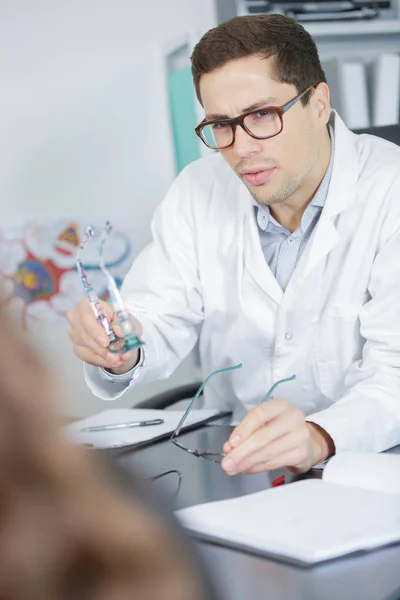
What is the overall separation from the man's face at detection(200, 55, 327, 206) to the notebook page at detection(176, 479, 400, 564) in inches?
A: 29.8

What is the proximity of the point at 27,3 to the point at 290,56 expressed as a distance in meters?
1.32

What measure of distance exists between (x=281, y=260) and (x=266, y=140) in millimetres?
260

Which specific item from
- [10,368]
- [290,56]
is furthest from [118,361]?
[10,368]

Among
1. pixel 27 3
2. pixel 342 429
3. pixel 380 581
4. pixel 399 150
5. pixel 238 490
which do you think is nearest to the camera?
pixel 380 581

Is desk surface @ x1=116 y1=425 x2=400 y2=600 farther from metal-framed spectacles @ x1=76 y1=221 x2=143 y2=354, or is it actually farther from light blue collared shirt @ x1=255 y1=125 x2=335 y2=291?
light blue collared shirt @ x1=255 y1=125 x2=335 y2=291

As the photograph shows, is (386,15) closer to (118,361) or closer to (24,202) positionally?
(24,202)

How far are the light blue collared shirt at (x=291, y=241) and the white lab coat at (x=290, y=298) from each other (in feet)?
0.12

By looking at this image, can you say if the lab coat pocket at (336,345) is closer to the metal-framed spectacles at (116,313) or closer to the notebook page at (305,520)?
the metal-framed spectacles at (116,313)

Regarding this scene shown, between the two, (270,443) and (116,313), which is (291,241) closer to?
(116,313)

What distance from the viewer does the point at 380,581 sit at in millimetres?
777

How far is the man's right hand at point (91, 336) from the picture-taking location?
138 centimetres

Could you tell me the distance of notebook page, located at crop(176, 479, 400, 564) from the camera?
0.84 metres

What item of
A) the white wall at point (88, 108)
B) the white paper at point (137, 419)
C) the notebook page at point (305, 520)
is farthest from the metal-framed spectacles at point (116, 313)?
the white wall at point (88, 108)

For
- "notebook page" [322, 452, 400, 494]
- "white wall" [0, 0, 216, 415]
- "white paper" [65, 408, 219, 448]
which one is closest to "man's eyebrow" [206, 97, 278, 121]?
"white paper" [65, 408, 219, 448]
